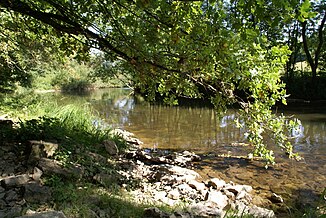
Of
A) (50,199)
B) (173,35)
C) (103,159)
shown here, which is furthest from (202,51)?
(103,159)

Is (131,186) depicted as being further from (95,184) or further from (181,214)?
(181,214)

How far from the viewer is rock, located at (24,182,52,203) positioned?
3.47m

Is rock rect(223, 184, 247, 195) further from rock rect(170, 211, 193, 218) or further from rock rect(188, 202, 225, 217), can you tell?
rock rect(170, 211, 193, 218)

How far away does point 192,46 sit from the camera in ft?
12.5

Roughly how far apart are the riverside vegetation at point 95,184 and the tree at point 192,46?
1.35 m

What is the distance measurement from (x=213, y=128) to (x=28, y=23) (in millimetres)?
9107

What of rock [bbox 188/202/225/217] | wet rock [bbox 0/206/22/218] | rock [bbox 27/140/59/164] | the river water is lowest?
the river water

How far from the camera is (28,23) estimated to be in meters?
5.70

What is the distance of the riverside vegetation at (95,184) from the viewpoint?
11.7 ft

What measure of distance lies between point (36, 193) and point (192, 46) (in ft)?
8.25

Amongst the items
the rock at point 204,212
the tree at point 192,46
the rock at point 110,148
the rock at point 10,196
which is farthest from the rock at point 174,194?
the rock at point 10,196

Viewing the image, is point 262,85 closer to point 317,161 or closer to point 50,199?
point 50,199

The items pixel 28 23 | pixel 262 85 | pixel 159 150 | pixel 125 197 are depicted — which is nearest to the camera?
pixel 262 85

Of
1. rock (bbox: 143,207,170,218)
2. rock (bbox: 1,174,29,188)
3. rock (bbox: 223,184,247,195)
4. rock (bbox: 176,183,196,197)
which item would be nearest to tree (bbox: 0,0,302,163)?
rock (bbox: 223,184,247,195)
